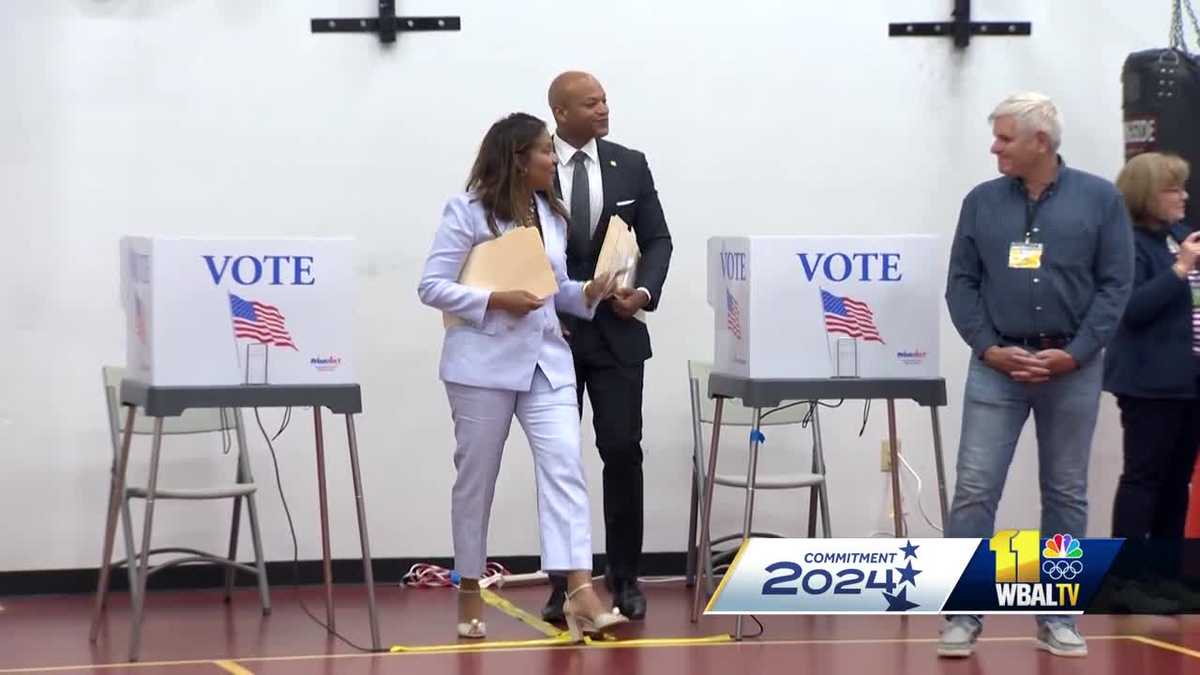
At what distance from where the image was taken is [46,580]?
666 cm

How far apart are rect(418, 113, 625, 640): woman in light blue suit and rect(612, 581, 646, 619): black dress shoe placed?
476 mm

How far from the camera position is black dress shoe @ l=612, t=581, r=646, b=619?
587cm

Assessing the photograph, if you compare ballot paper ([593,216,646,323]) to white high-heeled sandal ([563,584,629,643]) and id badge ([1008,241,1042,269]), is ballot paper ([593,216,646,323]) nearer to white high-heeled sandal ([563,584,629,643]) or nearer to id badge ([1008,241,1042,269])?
white high-heeled sandal ([563,584,629,643])

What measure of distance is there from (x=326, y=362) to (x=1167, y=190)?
284cm

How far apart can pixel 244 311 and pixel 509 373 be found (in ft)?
2.59

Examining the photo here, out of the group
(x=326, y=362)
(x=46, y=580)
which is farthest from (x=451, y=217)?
(x=46, y=580)

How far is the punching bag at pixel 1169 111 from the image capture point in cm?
641

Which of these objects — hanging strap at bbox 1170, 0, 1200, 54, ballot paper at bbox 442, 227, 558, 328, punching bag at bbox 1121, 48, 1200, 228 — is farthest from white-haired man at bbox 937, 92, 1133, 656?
hanging strap at bbox 1170, 0, 1200, 54

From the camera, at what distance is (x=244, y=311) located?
5.27 m

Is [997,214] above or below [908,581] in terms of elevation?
above

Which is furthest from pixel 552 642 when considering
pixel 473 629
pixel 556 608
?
pixel 556 608

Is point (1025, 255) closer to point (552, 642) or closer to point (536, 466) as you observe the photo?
point (536, 466)

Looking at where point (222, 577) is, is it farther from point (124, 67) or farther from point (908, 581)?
point (908, 581)

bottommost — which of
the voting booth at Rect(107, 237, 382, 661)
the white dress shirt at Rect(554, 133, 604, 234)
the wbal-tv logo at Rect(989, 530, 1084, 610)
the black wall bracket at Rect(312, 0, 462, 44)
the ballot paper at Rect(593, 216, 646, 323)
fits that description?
the wbal-tv logo at Rect(989, 530, 1084, 610)
